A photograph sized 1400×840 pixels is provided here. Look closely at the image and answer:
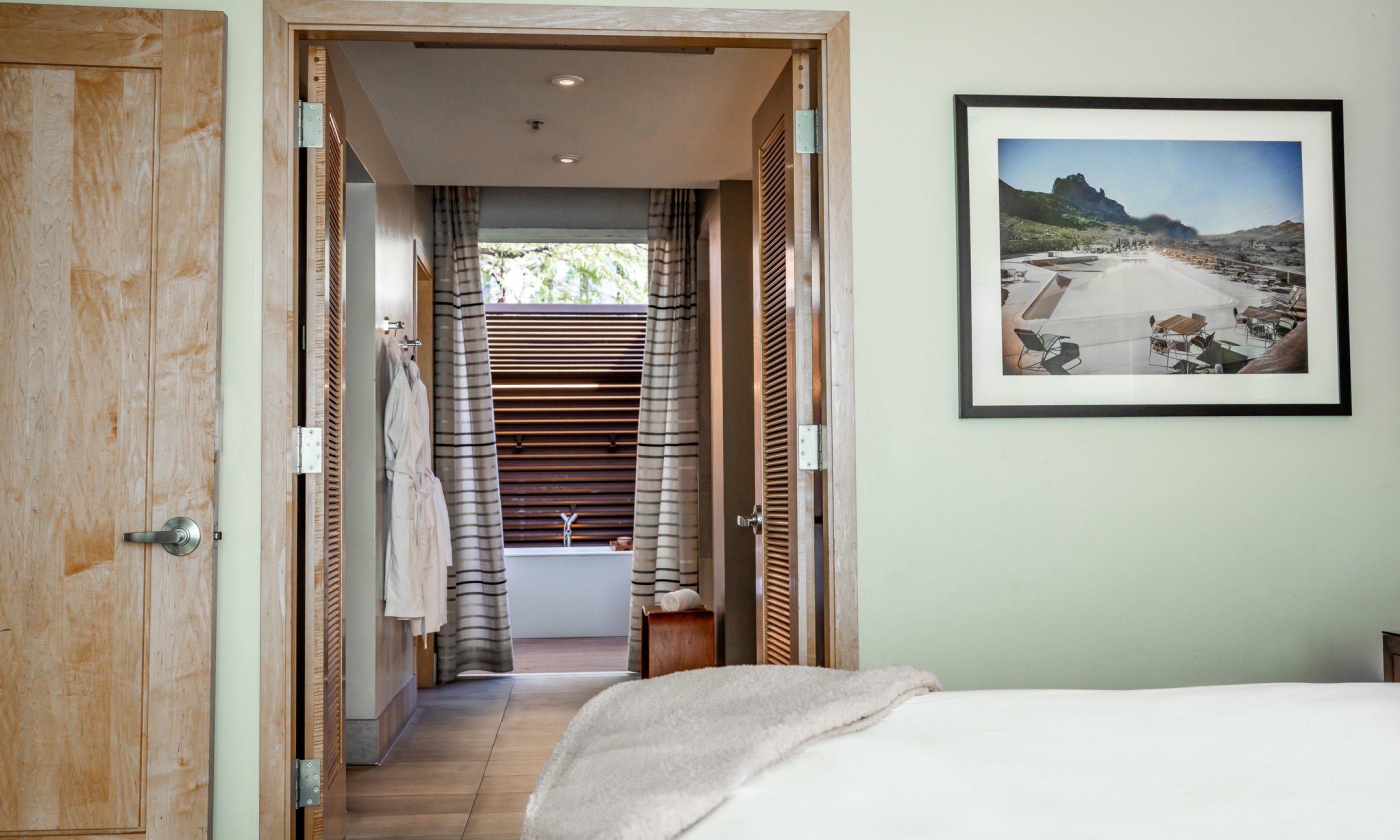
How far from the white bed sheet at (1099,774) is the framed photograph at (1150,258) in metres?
1.00

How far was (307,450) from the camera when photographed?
2.24 meters

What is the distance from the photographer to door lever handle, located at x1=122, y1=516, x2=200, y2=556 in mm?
2111

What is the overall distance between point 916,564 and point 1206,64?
1359 millimetres

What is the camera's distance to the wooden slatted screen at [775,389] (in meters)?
2.93

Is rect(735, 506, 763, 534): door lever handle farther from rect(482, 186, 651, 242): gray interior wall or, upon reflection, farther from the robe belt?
rect(482, 186, 651, 242): gray interior wall

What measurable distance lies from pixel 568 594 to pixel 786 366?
13.5 feet

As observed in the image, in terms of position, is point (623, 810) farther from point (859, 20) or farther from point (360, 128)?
point (360, 128)

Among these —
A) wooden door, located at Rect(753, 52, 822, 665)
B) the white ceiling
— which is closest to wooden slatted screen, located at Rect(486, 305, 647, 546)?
the white ceiling

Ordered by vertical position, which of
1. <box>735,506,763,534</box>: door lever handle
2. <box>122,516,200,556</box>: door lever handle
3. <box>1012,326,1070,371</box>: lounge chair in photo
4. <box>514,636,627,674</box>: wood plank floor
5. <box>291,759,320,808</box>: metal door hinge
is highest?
<box>1012,326,1070,371</box>: lounge chair in photo

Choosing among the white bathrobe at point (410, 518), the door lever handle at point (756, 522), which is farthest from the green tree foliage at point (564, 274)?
the door lever handle at point (756, 522)

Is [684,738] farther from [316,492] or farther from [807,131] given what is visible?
[807,131]

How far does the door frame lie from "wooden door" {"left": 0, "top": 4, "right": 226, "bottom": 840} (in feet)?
0.36

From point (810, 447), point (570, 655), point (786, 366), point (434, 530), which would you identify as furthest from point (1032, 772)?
point (570, 655)

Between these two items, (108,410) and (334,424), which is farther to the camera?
(334,424)
